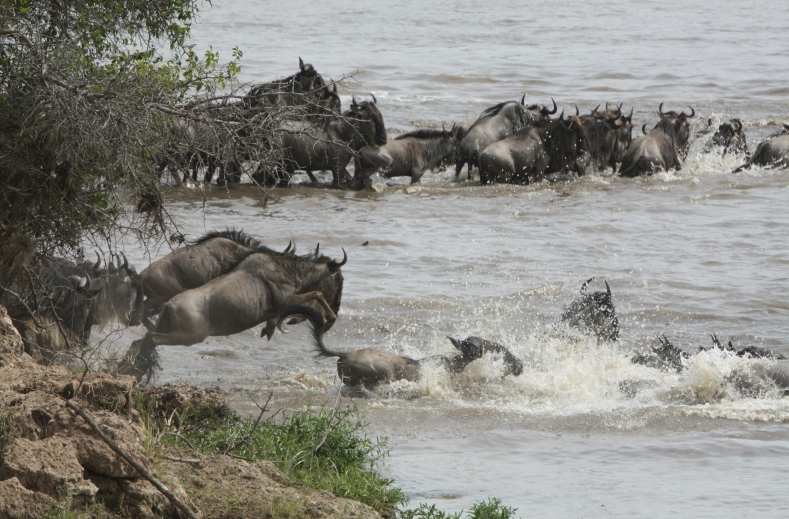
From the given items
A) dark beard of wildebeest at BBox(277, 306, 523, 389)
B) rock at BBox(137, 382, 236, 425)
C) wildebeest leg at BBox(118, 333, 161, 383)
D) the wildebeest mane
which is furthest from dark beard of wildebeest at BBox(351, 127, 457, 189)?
rock at BBox(137, 382, 236, 425)

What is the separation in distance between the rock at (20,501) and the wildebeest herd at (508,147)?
11.3 meters

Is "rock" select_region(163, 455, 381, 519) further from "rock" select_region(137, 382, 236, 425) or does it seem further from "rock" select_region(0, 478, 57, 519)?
"rock" select_region(137, 382, 236, 425)

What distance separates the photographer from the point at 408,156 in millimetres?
16828

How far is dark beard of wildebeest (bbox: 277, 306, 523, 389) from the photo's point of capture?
8.23 metres

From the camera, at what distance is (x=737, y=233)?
14.4 meters

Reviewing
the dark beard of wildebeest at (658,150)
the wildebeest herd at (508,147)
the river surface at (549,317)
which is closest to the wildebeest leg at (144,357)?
the river surface at (549,317)

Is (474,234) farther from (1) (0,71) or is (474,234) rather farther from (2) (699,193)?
(1) (0,71)

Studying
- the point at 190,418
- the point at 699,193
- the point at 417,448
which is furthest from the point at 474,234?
the point at 190,418

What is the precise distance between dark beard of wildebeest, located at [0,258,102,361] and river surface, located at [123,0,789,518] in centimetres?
84

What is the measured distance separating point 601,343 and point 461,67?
22457 mm

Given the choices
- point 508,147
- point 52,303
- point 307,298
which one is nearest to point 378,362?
point 307,298

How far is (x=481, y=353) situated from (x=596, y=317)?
1465 millimetres

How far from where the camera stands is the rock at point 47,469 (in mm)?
4395

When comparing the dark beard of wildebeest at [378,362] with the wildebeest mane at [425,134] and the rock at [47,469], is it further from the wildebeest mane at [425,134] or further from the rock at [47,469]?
the wildebeest mane at [425,134]
